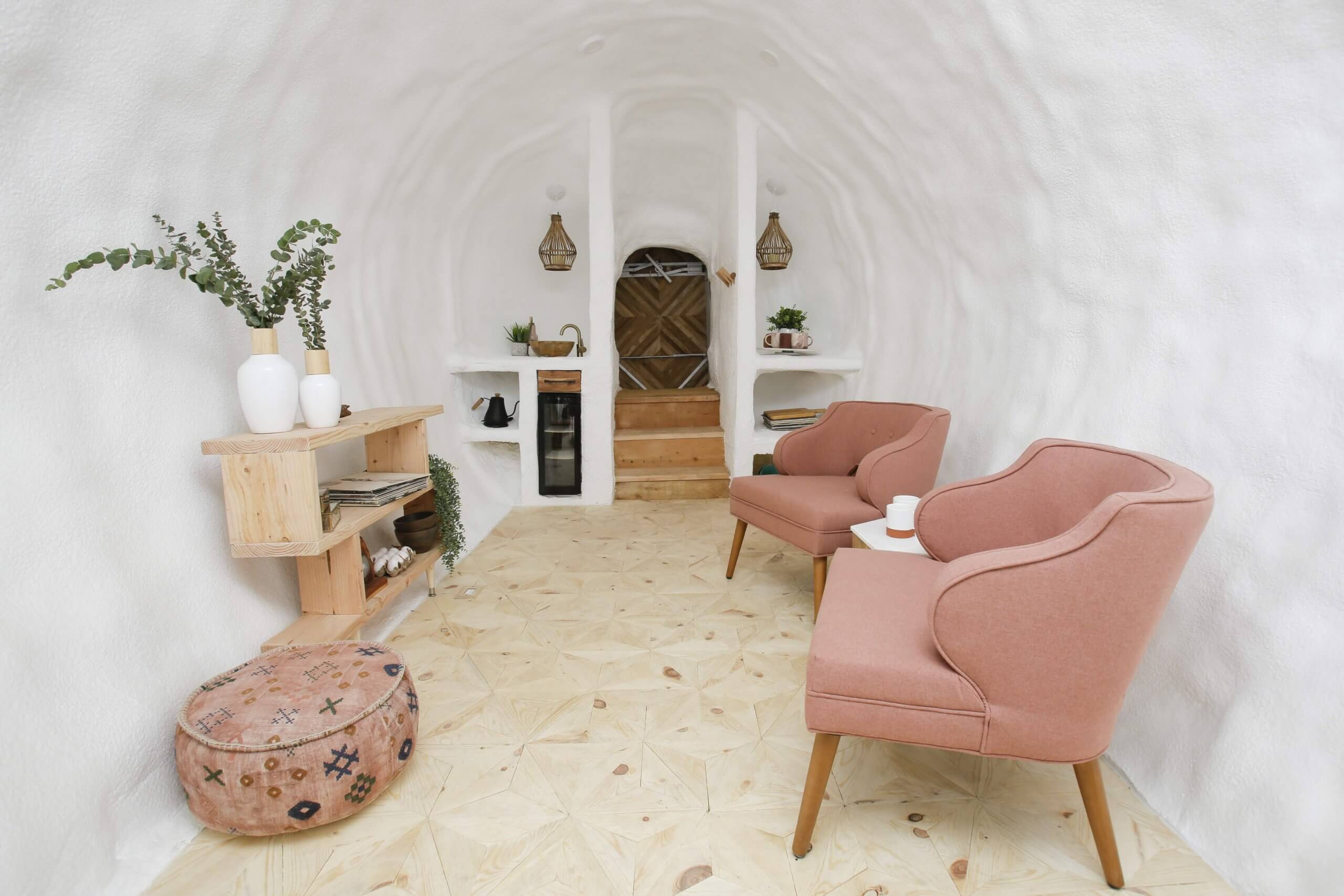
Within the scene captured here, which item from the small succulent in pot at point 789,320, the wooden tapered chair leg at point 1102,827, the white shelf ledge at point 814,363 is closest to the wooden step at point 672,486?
the white shelf ledge at point 814,363

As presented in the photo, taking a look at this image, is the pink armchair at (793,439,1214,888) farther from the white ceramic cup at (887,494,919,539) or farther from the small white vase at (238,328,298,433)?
the small white vase at (238,328,298,433)

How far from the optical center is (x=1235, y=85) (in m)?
1.53

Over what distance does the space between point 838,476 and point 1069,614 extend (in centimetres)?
195

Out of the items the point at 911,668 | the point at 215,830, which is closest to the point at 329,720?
the point at 215,830

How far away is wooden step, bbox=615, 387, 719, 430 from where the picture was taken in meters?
5.52

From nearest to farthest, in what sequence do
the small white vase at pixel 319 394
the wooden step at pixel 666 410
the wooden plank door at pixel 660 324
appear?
the small white vase at pixel 319 394 → the wooden step at pixel 666 410 → the wooden plank door at pixel 660 324

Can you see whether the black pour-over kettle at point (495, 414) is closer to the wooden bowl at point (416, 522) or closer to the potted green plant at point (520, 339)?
the potted green plant at point (520, 339)

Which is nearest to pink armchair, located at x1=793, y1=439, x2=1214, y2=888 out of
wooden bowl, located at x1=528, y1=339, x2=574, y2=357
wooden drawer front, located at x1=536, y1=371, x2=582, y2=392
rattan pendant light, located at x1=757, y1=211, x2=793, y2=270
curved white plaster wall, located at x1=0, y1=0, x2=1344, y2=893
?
curved white plaster wall, located at x1=0, y1=0, x2=1344, y2=893

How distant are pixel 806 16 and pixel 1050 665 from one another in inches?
113

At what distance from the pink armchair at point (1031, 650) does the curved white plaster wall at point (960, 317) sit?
341 millimetres

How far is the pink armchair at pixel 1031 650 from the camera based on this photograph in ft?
4.09

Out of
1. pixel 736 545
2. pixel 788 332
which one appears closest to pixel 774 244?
pixel 788 332

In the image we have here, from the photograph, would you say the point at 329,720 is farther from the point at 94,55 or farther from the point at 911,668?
the point at 94,55

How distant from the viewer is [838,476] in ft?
10.6
